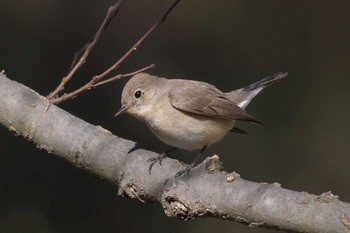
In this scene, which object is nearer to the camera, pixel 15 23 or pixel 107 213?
pixel 107 213

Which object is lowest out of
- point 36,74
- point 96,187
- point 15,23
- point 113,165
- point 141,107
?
point 113,165

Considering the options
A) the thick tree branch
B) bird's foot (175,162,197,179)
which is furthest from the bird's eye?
bird's foot (175,162,197,179)

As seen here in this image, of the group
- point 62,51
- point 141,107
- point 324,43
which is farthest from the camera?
point 324,43

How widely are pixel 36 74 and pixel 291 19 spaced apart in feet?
6.20

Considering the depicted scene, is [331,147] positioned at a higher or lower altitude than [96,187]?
higher

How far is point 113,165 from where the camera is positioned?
2400 millimetres

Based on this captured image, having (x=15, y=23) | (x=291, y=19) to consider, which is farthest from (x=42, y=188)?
(x=291, y=19)

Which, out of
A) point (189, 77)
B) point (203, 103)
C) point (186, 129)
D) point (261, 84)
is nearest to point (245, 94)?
point (261, 84)

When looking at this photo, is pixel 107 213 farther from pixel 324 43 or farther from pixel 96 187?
pixel 324 43

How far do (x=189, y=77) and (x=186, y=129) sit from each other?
2.22m

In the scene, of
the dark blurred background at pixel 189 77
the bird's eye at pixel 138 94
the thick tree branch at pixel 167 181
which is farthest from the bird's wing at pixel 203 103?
the dark blurred background at pixel 189 77

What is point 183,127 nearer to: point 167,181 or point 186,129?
point 186,129

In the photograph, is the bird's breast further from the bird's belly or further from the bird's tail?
the bird's tail

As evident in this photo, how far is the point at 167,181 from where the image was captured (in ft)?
7.42
